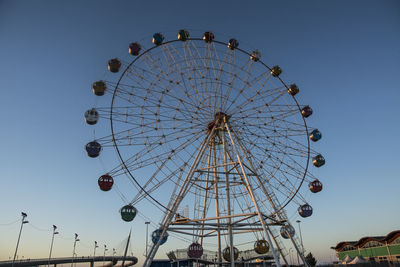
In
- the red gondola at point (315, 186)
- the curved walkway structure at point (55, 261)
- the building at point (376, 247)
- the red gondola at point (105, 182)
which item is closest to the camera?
the red gondola at point (105, 182)

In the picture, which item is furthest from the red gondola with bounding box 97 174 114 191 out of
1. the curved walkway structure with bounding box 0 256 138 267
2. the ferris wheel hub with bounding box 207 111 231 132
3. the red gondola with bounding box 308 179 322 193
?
the curved walkway structure with bounding box 0 256 138 267

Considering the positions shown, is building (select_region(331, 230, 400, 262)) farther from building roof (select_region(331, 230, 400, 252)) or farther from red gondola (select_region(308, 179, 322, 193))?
red gondola (select_region(308, 179, 322, 193))

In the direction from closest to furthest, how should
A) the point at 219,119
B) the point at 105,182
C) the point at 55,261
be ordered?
the point at 105,182
the point at 219,119
the point at 55,261

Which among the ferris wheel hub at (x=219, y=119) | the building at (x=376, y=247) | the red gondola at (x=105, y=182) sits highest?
the ferris wheel hub at (x=219, y=119)

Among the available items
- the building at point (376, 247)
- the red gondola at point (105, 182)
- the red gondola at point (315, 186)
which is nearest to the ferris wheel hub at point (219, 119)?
the red gondola at point (315, 186)

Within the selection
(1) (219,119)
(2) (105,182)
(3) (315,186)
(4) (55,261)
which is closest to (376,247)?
(3) (315,186)

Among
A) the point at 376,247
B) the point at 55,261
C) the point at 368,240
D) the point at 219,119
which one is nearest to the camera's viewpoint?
the point at 219,119

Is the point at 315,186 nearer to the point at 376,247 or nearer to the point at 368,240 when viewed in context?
the point at 376,247

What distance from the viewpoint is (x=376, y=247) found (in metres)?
50.3

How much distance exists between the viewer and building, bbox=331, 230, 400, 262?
148ft

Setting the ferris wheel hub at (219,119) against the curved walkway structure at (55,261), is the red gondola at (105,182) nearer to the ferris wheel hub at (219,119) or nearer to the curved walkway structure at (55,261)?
the ferris wheel hub at (219,119)

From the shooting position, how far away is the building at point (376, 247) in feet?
148

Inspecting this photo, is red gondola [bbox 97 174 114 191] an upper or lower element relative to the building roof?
upper

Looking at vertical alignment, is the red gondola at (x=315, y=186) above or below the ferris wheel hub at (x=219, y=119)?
below
